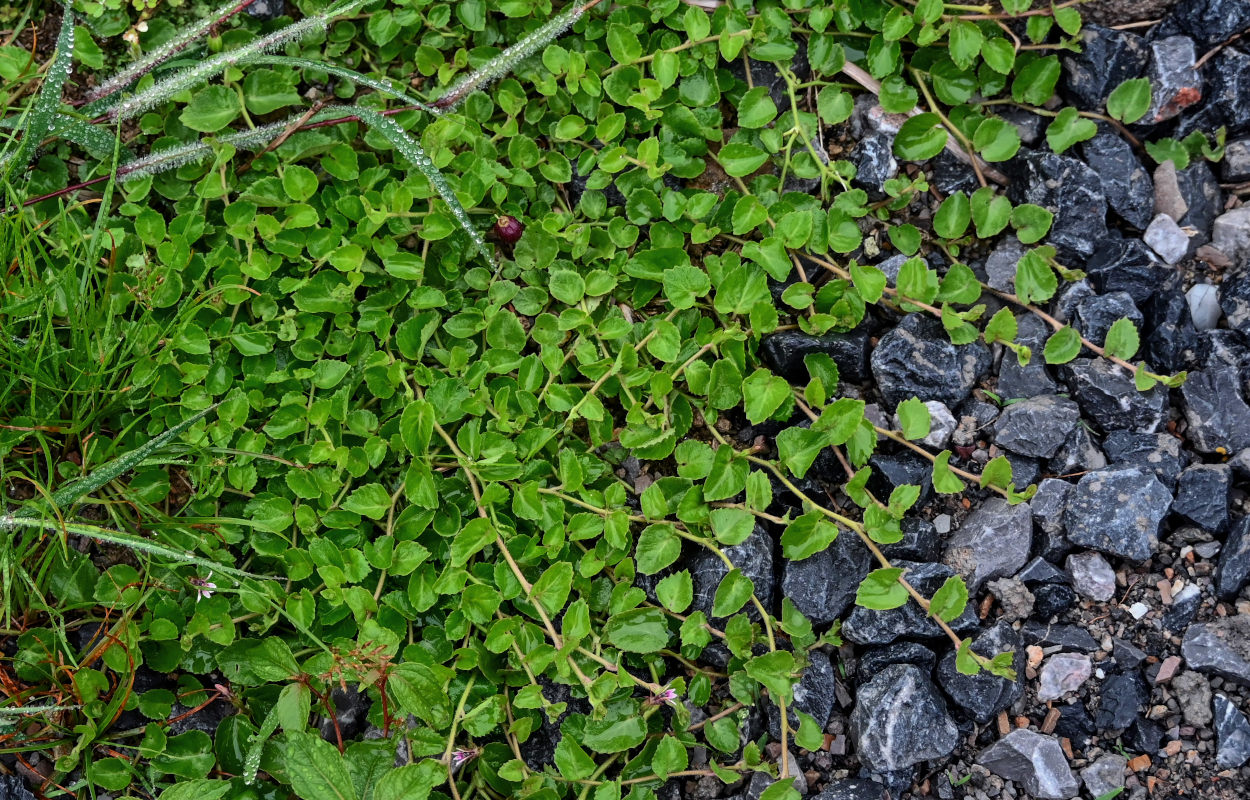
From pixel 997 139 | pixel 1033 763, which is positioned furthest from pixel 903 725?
pixel 997 139

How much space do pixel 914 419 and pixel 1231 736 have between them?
40.4 inches

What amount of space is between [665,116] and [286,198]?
1.09 metres

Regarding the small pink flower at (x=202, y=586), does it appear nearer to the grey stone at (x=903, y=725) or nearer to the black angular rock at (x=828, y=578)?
the black angular rock at (x=828, y=578)

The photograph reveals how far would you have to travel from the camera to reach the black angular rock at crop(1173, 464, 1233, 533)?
2418 mm

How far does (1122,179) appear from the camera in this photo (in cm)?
272

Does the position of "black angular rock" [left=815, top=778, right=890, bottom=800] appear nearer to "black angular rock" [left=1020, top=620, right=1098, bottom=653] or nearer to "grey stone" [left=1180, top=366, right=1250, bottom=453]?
"black angular rock" [left=1020, top=620, right=1098, bottom=653]

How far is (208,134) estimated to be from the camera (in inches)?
112

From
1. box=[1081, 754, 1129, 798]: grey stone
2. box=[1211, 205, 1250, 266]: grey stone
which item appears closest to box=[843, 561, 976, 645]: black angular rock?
box=[1081, 754, 1129, 798]: grey stone

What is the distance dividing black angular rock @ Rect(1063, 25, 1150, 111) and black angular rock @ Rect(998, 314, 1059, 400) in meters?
0.70

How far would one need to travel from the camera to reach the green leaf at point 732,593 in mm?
2346

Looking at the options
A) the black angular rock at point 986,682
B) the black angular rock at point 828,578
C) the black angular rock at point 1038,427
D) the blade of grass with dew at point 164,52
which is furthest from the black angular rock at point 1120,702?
the blade of grass with dew at point 164,52

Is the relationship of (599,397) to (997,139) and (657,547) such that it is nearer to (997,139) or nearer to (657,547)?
(657,547)

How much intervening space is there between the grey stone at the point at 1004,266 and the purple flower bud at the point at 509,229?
1.32 metres

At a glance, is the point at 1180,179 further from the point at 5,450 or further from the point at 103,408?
the point at 5,450
